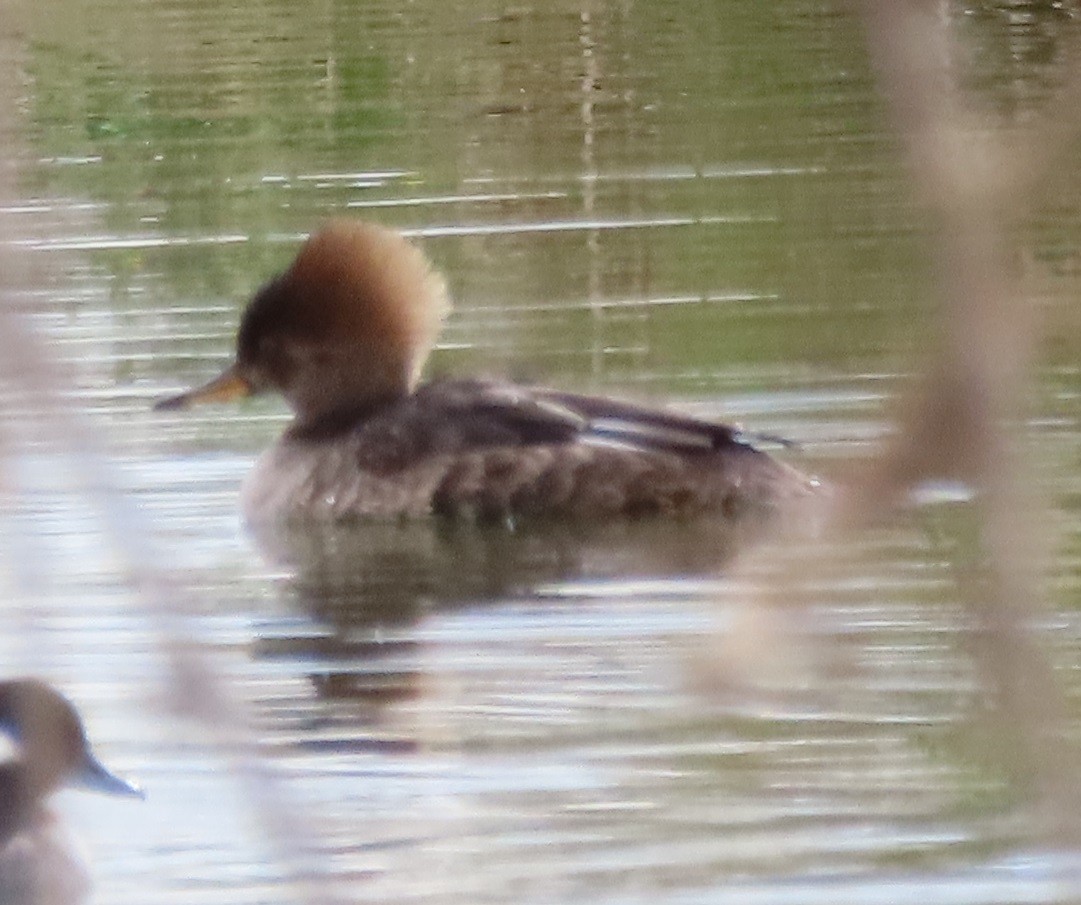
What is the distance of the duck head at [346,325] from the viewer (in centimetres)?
892

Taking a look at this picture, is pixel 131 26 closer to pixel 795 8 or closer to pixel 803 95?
pixel 795 8

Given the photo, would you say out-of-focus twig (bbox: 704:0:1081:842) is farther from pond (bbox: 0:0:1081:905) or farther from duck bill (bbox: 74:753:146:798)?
duck bill (bbox: 74:753:146:798)

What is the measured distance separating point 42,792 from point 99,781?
0.29 meters

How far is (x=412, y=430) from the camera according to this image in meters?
8.63

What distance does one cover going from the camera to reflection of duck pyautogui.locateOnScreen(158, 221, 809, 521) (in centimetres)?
823

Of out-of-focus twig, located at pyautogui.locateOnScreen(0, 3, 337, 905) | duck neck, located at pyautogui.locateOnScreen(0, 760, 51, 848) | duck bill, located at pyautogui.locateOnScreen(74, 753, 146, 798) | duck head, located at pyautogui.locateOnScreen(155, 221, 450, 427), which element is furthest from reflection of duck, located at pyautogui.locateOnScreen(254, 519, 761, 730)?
out-of-focus twig, located at pyautogui.locateOnScreen(0, 3, 337, 905)

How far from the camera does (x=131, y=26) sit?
20.7 m

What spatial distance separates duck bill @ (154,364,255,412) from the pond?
0.18 m

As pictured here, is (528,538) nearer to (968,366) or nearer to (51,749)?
(51,749)

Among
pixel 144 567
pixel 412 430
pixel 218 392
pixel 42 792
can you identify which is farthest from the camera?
pixel 218 392

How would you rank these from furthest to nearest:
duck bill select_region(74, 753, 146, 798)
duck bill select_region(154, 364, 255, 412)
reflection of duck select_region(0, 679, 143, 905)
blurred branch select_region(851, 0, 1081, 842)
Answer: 1. duck bill select_region(154, 364, 255, 412)
2. duck bill select_region(74, 753, 146, 798)
3. reflection of duck select_region(0, 679, 143, 905)
4. blurred branch select_region(851, 0, 1081, 842)

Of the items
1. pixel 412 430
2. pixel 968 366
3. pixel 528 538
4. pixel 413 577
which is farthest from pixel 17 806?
pixel 968 366

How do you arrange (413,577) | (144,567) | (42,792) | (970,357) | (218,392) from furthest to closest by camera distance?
(218,392) < (413,577) < (42,792) < (144,567) < (970,357)

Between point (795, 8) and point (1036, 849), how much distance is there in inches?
656
